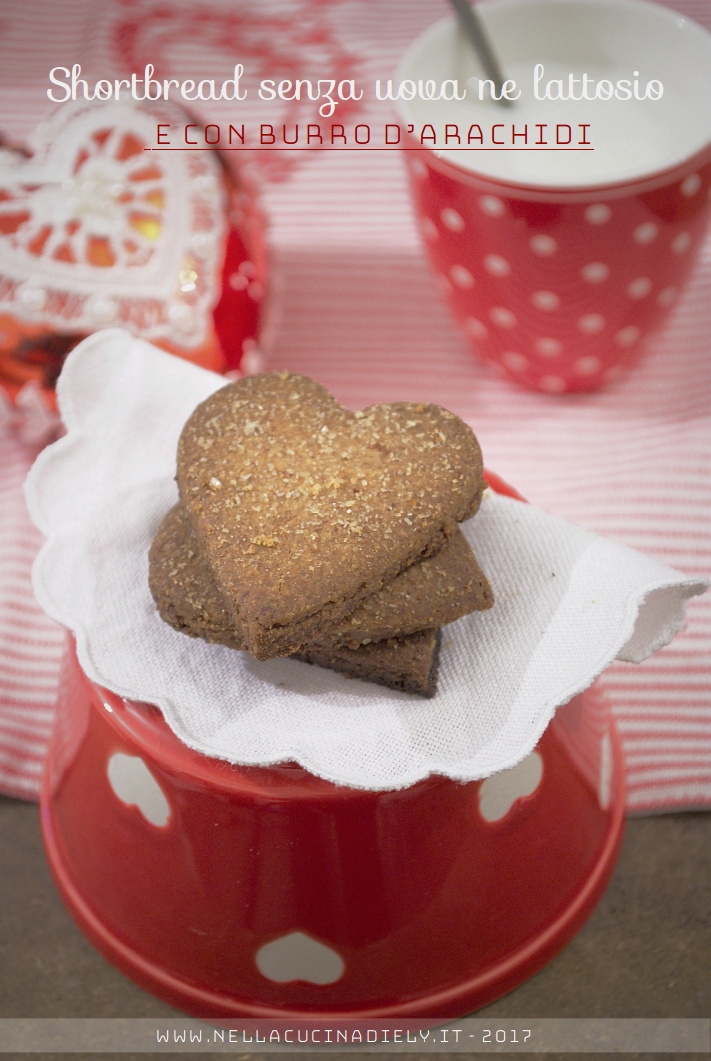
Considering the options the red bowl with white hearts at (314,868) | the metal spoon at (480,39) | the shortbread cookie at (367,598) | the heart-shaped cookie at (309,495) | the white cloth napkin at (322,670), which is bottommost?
the red bowl with white hearts at (314,868)

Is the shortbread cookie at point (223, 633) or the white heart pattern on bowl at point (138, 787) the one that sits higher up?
the shortbread cookie at point (223, 633)

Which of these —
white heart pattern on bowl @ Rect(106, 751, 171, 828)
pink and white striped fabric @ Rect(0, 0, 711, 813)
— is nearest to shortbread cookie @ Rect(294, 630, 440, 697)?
white heart pattern on bowl @ Rect(106, 751, 171, 828)

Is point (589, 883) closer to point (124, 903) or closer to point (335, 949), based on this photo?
point (335, 949)

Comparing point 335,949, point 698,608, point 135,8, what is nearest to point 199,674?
point 335,949

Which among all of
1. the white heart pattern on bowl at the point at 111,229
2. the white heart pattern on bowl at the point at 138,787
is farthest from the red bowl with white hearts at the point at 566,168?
the white heart pattern on bowl at the point at 138,787

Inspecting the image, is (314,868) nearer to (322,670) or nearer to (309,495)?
(322,670)

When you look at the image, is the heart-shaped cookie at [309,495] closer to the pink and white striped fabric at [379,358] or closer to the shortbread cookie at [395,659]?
the shortbread cookie at [395,659]

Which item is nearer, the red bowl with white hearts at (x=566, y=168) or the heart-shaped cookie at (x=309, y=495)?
the heart-shaped cookie at (x=309, y=495)
